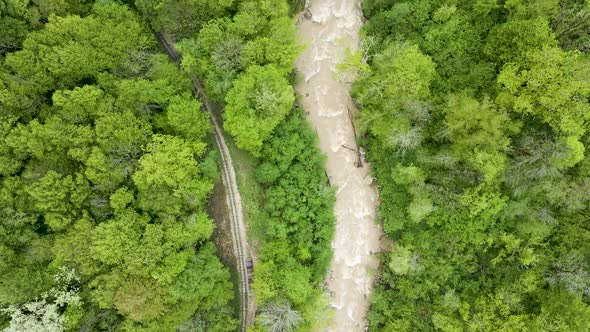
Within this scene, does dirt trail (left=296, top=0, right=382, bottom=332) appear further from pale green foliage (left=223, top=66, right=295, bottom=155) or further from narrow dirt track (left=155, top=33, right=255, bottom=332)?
narrow dirt track (left=155, top=33, right=255, bottom=332)

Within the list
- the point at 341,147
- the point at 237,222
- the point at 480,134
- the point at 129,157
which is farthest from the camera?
the point at 341,147

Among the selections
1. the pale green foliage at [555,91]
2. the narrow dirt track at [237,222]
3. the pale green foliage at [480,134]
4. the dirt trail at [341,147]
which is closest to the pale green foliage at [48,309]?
the narrow dirt track at [237,222]

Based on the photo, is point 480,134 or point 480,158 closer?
point 480,134

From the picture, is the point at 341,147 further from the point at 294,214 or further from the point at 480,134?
the point at 480,134

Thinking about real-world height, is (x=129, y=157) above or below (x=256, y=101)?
above

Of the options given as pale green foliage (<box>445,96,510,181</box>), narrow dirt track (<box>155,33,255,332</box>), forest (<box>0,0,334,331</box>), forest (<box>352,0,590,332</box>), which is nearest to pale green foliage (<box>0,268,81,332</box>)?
forest (<box>0,0,334,331</box>)

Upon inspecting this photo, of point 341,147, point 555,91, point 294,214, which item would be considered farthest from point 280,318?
point 555,91
